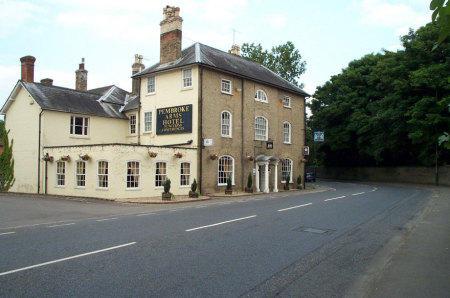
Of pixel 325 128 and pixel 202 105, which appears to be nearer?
pixel 202 105

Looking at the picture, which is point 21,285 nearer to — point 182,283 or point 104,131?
point 182,283

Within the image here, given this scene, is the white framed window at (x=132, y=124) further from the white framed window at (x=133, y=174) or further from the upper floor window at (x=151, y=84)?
the white framed window at (x=133, y=174)

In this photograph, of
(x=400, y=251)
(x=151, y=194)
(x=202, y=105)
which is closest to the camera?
(x=400, y=251)

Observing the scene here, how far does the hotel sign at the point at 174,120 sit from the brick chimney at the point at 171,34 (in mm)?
4094

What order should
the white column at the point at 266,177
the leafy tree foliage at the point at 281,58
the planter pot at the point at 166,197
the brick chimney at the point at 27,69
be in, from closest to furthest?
the planter pot at the point at 166,197
the brick chimney at the point at 27,69
the white column at the point at 266,177
the leafy tree foliage at the point at 281,58

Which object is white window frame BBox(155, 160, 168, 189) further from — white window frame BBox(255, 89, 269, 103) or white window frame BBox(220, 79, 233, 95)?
white window frame BBox(255, 89, 269, 103)

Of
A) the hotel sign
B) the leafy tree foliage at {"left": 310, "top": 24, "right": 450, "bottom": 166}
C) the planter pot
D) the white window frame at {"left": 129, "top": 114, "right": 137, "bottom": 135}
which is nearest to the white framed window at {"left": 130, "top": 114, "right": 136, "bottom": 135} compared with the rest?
the white window frame at {"left": 129, "top": 114, "right": 137, "bottom": 135}

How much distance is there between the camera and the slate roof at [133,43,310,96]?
25938mm

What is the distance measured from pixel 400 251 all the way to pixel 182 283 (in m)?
5.03

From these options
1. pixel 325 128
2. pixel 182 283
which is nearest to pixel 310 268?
pixel 182 283

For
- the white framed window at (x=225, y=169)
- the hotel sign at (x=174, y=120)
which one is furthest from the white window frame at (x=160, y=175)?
the white framed window at (x=225, y=169)

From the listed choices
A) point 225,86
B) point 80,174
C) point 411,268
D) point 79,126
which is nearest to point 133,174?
point 80,174

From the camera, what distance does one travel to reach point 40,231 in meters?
10.3

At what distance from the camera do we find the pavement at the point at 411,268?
5426 millimetres
